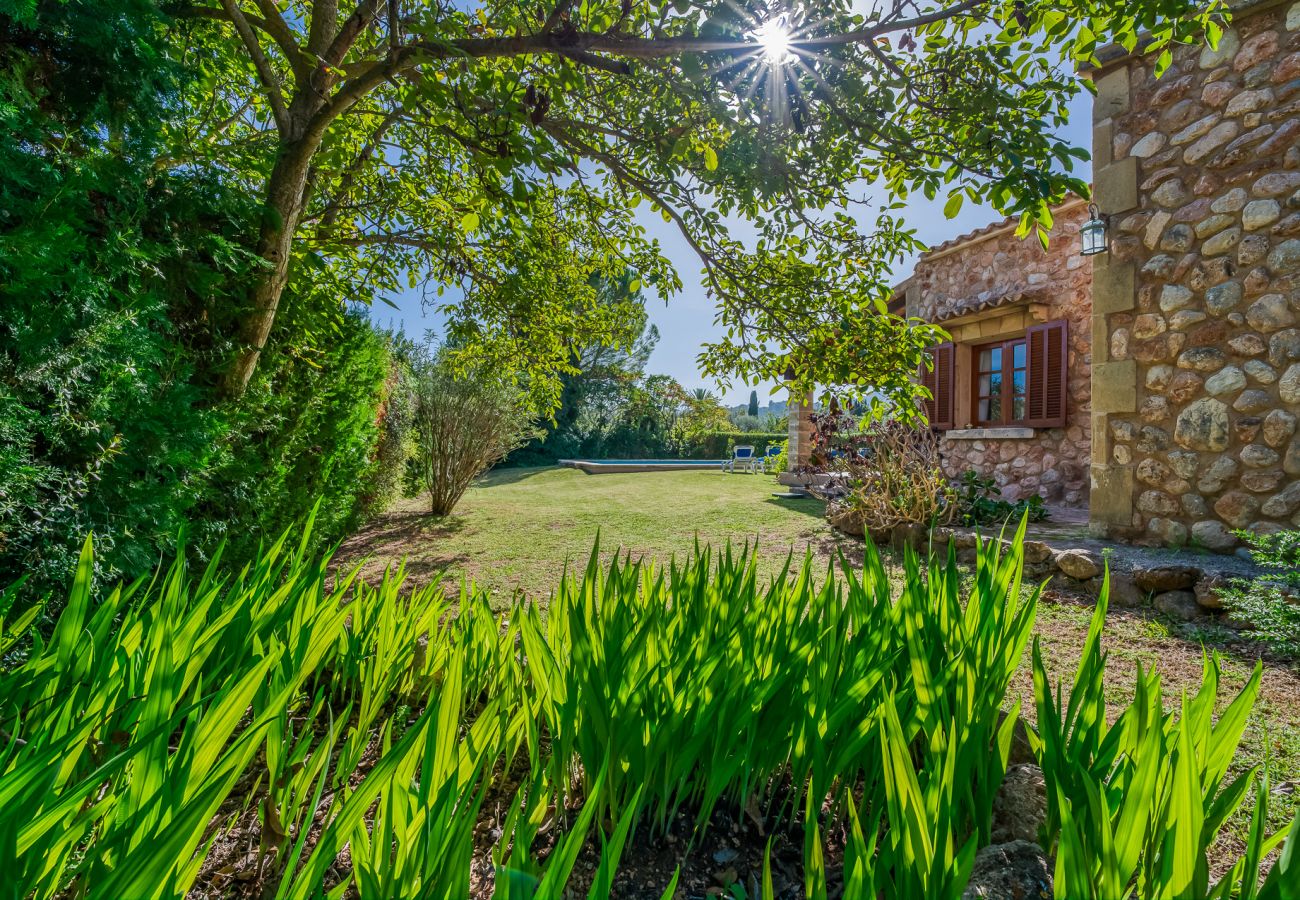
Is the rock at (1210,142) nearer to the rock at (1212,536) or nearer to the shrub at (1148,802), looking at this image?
the rock at (1212,536)

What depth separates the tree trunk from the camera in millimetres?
2471

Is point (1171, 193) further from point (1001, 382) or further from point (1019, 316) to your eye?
point (1001, 382)

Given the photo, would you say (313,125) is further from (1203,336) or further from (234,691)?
(1203,336)

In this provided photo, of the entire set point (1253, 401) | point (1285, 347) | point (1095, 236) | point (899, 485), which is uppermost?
point (1095, 236)

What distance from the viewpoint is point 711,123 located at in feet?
8.24

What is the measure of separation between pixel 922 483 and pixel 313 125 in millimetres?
5169

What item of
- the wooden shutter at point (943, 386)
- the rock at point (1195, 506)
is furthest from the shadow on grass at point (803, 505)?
the rock at point (1195, 506)

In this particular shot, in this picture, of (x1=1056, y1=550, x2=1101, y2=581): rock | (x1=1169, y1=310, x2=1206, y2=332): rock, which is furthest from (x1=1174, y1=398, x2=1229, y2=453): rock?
(x1=1056, y1=550, x2=1101, y2=581): rock

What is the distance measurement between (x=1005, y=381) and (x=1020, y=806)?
25.1ft

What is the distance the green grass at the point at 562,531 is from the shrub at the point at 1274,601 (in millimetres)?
2014

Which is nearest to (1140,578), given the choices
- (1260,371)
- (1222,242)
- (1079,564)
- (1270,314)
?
(1079,564)

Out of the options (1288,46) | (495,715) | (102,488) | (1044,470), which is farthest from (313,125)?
(1044,470)

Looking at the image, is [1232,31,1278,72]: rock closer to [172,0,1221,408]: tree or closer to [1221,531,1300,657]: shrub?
[172,0,1221,408]: tree

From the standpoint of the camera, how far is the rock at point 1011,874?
830 mm
